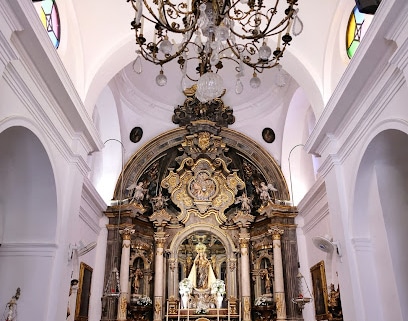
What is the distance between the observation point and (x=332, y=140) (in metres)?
6.92

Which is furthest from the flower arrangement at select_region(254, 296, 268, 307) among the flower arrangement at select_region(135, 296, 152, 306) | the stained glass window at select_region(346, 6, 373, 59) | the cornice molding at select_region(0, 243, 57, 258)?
the stained glass window at select_region(346, 6, 373, 59)

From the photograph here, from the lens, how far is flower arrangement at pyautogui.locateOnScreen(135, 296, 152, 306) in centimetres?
1141

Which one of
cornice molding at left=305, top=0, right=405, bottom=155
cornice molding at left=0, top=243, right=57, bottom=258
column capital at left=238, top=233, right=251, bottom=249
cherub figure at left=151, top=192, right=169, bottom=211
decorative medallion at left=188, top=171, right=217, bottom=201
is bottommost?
cornice molding at left=0, top=243, right=57, bottom=258

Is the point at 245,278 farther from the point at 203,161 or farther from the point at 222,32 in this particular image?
the point at 222,32

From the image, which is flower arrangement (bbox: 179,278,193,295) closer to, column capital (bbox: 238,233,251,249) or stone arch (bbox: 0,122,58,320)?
column capital (bbox: 238,233,251,249)

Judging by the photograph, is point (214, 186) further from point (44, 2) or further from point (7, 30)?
point (7, 30)

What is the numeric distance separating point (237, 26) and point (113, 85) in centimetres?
454

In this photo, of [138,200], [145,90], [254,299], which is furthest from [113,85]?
[254,299]

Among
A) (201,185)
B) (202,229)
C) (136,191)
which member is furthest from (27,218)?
(201,185)

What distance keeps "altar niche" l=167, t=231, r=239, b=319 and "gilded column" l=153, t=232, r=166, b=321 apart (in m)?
0.33

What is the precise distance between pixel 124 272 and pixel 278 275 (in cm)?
425

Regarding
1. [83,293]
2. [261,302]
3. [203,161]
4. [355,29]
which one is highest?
[203,161]

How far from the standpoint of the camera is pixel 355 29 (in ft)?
21.1

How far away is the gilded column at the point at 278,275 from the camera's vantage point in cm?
1103
